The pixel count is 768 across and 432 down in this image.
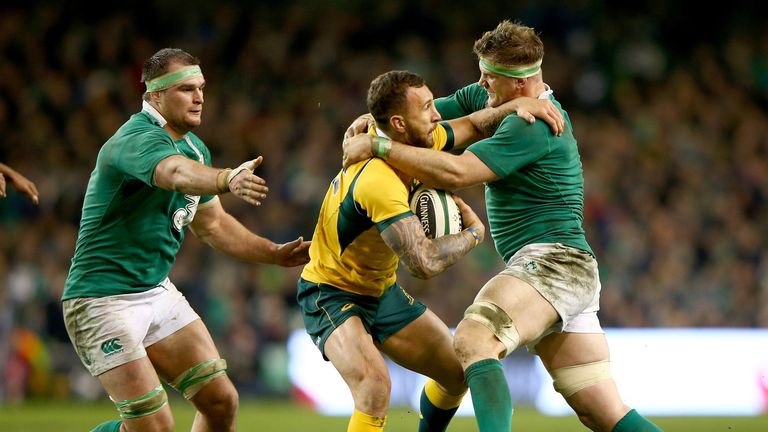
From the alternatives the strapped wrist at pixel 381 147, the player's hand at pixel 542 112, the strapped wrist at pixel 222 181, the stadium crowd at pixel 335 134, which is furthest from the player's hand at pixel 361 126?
the stadium crowd at pixel 335 134

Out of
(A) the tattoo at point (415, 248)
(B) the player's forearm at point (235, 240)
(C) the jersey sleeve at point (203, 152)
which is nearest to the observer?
(A) the tattoo at point (415, 248)

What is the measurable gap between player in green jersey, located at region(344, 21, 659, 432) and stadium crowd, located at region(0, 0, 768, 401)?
8577 millimetres

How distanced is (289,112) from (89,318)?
11507mm

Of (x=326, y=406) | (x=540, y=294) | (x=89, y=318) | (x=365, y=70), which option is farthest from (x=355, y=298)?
(x=365, y=70)

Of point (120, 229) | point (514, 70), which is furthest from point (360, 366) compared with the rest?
point (514, 70)

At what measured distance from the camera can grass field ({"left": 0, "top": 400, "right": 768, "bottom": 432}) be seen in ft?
35.6

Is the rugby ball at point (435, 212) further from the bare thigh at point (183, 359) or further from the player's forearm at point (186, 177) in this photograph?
the bare thigh at point (183, 359)

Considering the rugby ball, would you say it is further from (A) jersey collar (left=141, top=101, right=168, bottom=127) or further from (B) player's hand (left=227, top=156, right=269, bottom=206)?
(A) jersey collar (left=141, top=101, right=168, bottom=127)

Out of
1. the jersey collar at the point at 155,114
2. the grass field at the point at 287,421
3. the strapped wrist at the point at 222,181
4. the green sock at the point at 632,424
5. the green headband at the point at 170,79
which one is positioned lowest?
the grass field at the point at 287,421

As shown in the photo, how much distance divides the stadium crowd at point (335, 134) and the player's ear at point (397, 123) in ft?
28.0

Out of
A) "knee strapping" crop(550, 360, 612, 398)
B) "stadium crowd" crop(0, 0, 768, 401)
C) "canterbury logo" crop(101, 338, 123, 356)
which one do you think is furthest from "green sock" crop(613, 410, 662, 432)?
"stadium crowd" crop(0, 0, 768, 401)

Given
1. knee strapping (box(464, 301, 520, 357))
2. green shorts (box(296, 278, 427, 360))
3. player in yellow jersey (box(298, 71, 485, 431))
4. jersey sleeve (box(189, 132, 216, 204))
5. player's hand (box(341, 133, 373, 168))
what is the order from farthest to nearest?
1. jersey sleeve (box(189, 132, 216, 204))
2. green shorts (box(296, 278, 427, 360))
3. player's hand (box(341, 133, 373, 168))
4. player in yellow jersey (box(298, 71, 485, 431))
5. knee strapping (box(464, 301, 520, 357))

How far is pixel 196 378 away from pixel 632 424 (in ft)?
8.35

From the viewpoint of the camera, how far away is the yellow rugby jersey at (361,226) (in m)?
6.00
